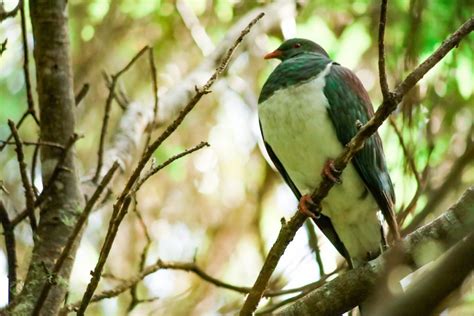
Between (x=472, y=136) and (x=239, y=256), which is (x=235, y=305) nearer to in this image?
(x=239, y=256)

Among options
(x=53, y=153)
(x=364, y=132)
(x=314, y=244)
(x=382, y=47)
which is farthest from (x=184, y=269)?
(x=382, y=47)

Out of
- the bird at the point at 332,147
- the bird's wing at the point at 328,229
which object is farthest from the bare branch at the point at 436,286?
the bird's wing at the point at 328,229

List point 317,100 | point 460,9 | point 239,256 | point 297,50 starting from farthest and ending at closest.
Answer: point 239,256 < point 297,50 < point 317,100 < point 460,9

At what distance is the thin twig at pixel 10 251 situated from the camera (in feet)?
7.58

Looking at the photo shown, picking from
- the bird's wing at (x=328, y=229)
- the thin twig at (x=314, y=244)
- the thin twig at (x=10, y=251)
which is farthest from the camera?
the bird's wing at (x=328, y=229)

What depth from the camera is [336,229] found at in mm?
3631

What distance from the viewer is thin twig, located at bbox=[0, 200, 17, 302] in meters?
2.31

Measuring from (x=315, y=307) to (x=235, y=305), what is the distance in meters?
2.00

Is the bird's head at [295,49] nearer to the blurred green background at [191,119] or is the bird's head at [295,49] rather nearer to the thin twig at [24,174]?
the blurred green background at [191,119]

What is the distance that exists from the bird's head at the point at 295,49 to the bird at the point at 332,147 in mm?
596

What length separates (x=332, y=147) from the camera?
339 cm

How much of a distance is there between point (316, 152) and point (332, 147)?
0.08 m

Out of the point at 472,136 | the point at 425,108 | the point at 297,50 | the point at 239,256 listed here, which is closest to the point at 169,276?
the point at 239,256

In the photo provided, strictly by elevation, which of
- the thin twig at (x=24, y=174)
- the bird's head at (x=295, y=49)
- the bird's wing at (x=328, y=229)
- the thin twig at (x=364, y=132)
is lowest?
the thin twig at (x=364, y=132)
